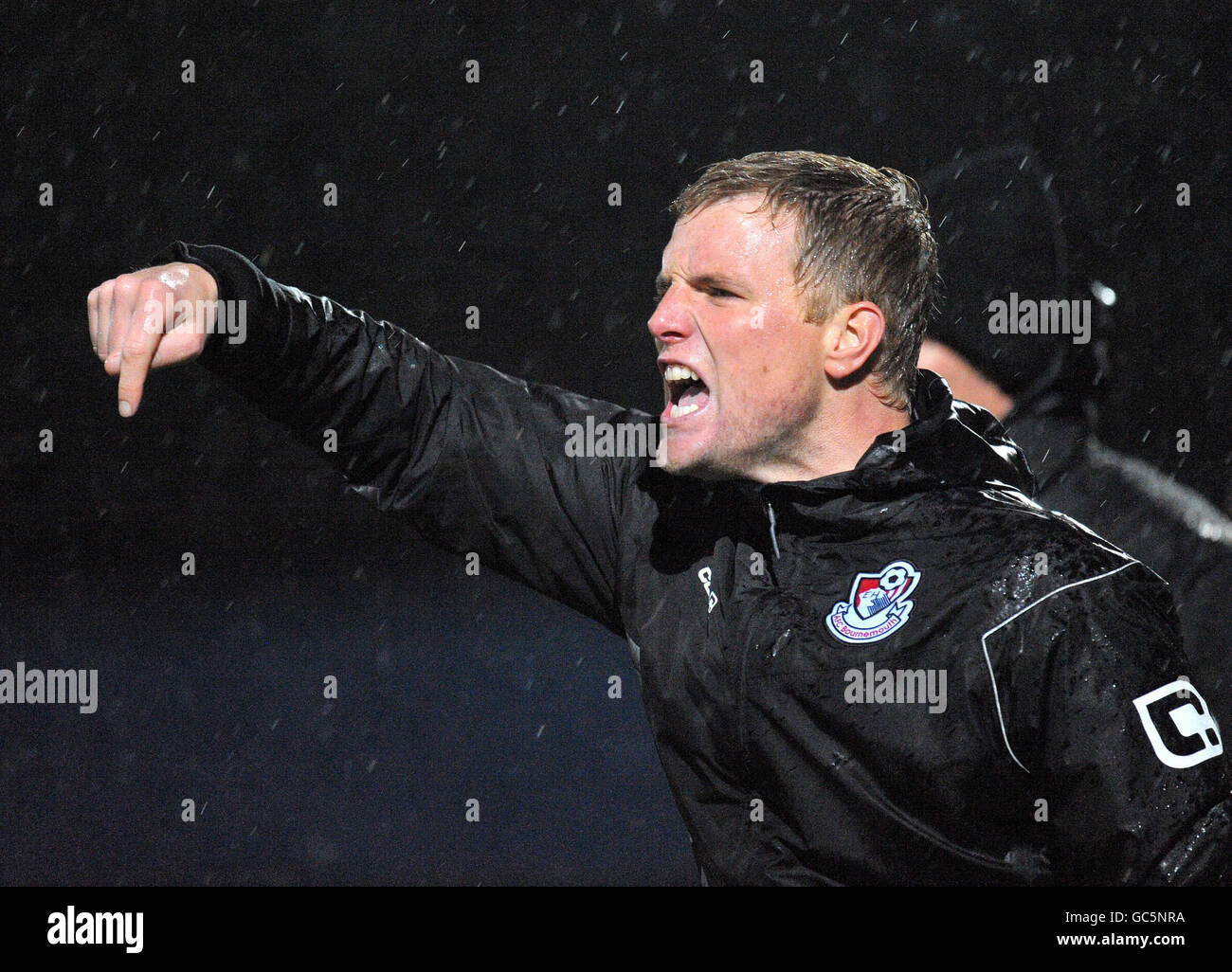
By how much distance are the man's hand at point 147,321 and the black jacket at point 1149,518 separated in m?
1.26

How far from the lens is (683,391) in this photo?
1610 mm

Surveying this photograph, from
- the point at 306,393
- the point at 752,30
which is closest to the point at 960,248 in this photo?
the point at 752,30

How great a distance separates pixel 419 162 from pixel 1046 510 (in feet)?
9.51

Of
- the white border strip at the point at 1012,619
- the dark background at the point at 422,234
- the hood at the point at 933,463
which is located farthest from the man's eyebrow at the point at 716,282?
the dark background at the point at 422,234

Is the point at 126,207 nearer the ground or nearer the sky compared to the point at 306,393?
nearer the sky

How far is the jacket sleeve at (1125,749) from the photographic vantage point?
1.16 meters

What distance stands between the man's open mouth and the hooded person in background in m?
0.71

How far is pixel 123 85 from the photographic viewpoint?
3861 mm

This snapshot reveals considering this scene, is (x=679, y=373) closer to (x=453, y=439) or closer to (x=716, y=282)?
(x=716, y=282)

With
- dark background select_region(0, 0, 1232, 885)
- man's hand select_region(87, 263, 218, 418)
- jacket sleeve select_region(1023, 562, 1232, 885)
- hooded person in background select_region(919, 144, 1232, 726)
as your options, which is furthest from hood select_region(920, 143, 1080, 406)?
man's hand select_region(87, 263, 218, 418)

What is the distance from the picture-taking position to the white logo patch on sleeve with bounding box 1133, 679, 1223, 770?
117cm

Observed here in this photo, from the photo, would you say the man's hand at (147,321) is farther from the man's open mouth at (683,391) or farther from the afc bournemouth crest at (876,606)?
the afc bournemouth crest at (876,606)

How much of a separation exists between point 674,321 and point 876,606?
369 millimetres

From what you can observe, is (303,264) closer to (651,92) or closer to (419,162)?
(419,162)
